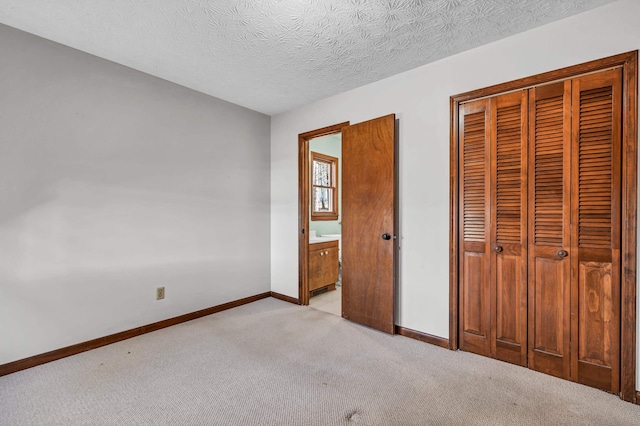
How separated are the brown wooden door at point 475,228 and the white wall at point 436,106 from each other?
0.42 ft

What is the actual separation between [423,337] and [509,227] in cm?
119

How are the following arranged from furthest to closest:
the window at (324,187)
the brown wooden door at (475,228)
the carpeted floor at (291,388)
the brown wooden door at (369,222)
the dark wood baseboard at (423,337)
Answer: the window at (324,187)
the brown wooden door at (369,222)
the dark wood baseboard at (423,337)
the brown wooden door at (475,228)
the carpeted floor at (291,388)

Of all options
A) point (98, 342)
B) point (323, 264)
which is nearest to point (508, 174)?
point (323, 264)

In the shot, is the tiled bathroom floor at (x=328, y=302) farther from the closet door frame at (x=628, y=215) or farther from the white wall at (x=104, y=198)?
the closet door frame at (x=628, y=215)

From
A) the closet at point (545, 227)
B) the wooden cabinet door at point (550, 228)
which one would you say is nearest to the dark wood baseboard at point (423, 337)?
the closet at point (545, 227)

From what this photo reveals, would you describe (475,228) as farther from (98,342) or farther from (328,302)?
(98,342)

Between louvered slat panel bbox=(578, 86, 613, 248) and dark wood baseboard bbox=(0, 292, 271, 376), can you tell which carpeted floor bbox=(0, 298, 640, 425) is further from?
louvered slat panel bbox=(578, 86, 613, 248)

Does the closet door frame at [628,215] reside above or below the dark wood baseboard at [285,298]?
above

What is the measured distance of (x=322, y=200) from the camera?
4.83 m

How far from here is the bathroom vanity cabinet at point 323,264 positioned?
376 cm

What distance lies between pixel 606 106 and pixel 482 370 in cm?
194

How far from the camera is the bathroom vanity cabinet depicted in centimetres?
376

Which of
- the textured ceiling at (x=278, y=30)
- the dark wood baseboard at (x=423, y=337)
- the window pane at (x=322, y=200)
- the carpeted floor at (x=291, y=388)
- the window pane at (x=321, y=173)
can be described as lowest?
the carpeted floor at (x=291, y=388)

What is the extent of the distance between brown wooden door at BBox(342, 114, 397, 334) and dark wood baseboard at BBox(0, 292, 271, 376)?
5.12 ft
